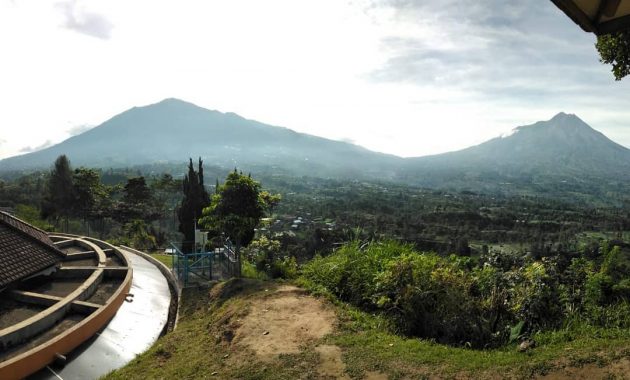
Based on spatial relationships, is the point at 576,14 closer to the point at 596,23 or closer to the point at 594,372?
the point at 596,23

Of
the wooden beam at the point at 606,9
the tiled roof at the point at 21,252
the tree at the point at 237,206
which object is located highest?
the wooden beam at the point at 606,9

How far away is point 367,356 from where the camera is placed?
248 inches

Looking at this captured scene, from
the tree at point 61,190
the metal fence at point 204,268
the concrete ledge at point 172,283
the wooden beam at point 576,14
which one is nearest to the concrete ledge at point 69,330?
the concrete ledge at point 172,283

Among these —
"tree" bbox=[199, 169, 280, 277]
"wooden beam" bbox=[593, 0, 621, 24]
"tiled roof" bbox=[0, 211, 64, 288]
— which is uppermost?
"wooden beam" bbox=[593, 0, 621, 24]

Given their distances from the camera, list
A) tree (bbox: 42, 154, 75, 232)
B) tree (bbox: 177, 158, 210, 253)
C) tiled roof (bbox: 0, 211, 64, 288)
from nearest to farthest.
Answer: tiled roof (bbox: 0, 211, 64, 288)
tree (bbox: 177, 158, 210, 253)
tree (bbox: 42, 154, 75, 232)

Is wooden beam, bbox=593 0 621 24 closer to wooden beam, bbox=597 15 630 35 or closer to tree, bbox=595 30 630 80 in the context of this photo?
wooden beam, bbox=597 15 630 35

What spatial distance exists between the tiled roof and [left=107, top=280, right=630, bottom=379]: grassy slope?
172 inches

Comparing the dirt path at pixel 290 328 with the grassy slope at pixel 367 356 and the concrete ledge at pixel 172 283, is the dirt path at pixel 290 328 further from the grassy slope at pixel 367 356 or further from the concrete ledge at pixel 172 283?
the concrete ledge at pixel 172 283

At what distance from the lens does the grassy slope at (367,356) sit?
5.25 meters

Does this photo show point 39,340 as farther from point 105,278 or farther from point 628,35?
point 628,35

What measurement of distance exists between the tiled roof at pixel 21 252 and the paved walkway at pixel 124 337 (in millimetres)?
2450

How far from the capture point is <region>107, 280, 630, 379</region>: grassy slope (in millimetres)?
5246

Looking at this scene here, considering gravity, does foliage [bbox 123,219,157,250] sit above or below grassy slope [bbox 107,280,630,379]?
below

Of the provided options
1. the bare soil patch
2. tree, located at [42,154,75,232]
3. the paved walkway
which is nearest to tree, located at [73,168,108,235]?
tree, located at [42,154,75,232]
